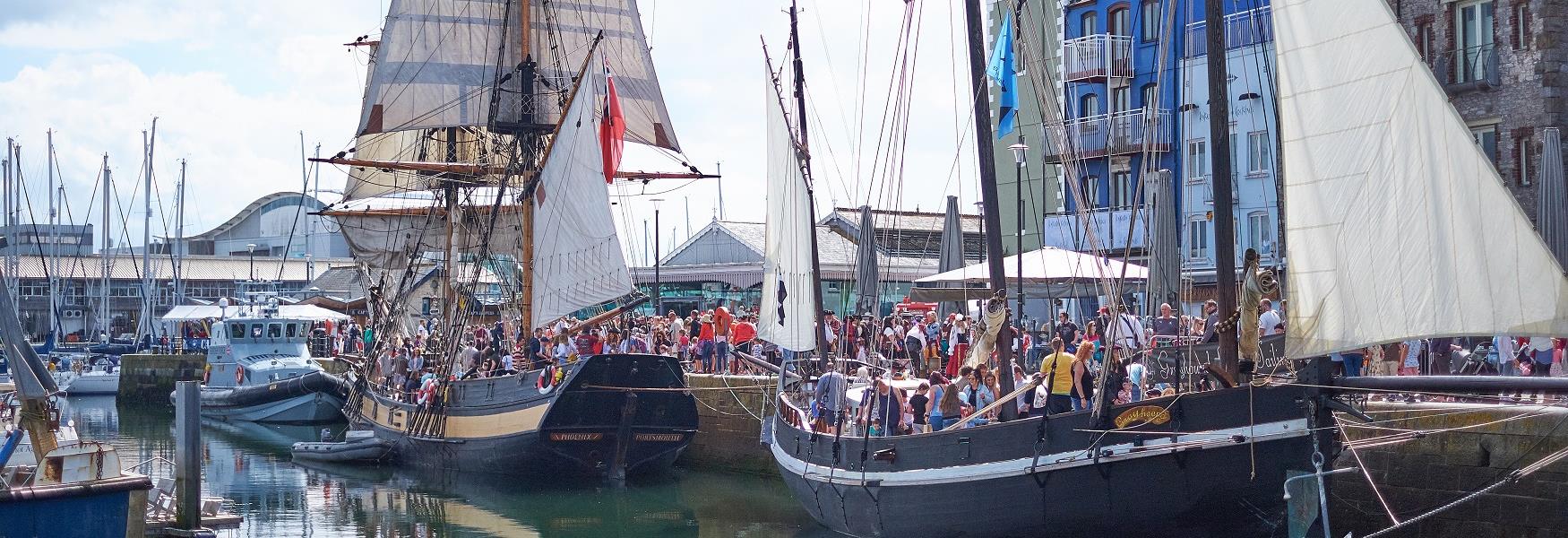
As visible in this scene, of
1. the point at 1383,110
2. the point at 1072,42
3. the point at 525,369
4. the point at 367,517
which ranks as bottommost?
the point at 367,517

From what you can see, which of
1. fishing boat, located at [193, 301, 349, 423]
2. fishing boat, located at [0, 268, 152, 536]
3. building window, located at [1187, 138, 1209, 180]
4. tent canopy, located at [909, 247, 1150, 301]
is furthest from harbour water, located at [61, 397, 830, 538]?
building window, located at [1187, 138, 1209, 180]

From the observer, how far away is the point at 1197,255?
40844mm

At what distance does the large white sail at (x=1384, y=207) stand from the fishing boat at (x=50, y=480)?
1308 cm

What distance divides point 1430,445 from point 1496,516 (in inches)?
49.2

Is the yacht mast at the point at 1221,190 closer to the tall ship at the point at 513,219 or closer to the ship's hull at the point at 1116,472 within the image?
the ship's hull at the point at 1116,472

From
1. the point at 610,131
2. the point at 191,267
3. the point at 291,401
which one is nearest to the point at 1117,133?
the point at 610,131

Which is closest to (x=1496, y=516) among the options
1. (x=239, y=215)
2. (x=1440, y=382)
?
(x=1440, y=382)

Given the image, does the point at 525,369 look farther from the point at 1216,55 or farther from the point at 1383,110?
the point at 1383,110

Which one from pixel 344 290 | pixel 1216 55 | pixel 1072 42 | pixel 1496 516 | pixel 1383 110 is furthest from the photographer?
pixel 344 290

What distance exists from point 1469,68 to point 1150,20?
1088 centimetres

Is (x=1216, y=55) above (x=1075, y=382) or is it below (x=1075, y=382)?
above

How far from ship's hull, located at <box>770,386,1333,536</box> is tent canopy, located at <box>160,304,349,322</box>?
38.3 m

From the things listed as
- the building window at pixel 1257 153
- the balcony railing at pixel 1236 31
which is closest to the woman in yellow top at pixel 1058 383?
the building window at pixel 1257 153

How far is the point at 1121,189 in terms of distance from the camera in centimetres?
4416
